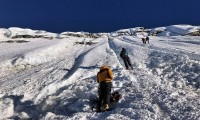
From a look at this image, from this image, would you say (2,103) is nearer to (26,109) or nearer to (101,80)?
(26,109)

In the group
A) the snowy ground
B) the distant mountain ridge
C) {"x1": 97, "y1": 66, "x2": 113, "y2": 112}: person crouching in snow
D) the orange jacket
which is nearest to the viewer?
the snowy ground

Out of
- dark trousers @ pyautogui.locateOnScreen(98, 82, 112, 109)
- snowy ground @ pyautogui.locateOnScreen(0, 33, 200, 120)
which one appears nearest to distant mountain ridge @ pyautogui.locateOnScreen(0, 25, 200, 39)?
snowy ground @ pyautogui.locateOnScreen(0, 33, 200, 120)

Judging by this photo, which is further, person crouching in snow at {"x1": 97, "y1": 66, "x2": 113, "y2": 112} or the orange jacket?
the orange jacket

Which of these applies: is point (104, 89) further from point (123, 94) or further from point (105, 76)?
point (123, 94)

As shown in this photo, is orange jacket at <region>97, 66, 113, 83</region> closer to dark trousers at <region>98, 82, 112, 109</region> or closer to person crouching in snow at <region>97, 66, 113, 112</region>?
person crouching in snow at <region>97, 66, 113, 112</region>

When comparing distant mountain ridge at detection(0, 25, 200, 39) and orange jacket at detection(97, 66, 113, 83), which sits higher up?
orange jacket at detection(97, 66, 113, 83)

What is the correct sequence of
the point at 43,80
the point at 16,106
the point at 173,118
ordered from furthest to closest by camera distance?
the point at 43,80
the point at 16,106
the point at 173,118

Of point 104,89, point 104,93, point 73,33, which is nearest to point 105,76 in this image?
point 104,89

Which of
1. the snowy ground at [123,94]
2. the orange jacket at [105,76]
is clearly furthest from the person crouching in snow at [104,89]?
the snowy ground at [123,94]

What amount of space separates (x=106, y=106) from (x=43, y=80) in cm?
786

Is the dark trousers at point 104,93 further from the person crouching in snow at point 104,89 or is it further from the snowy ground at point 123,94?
the snowy ground at point 123,94

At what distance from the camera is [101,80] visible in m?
13.8

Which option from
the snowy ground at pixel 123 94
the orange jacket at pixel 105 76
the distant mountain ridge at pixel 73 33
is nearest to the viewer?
the snowy ground at pixel 123 94

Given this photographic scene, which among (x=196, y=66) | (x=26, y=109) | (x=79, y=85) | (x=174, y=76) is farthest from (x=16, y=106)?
(x=196, y=66)
